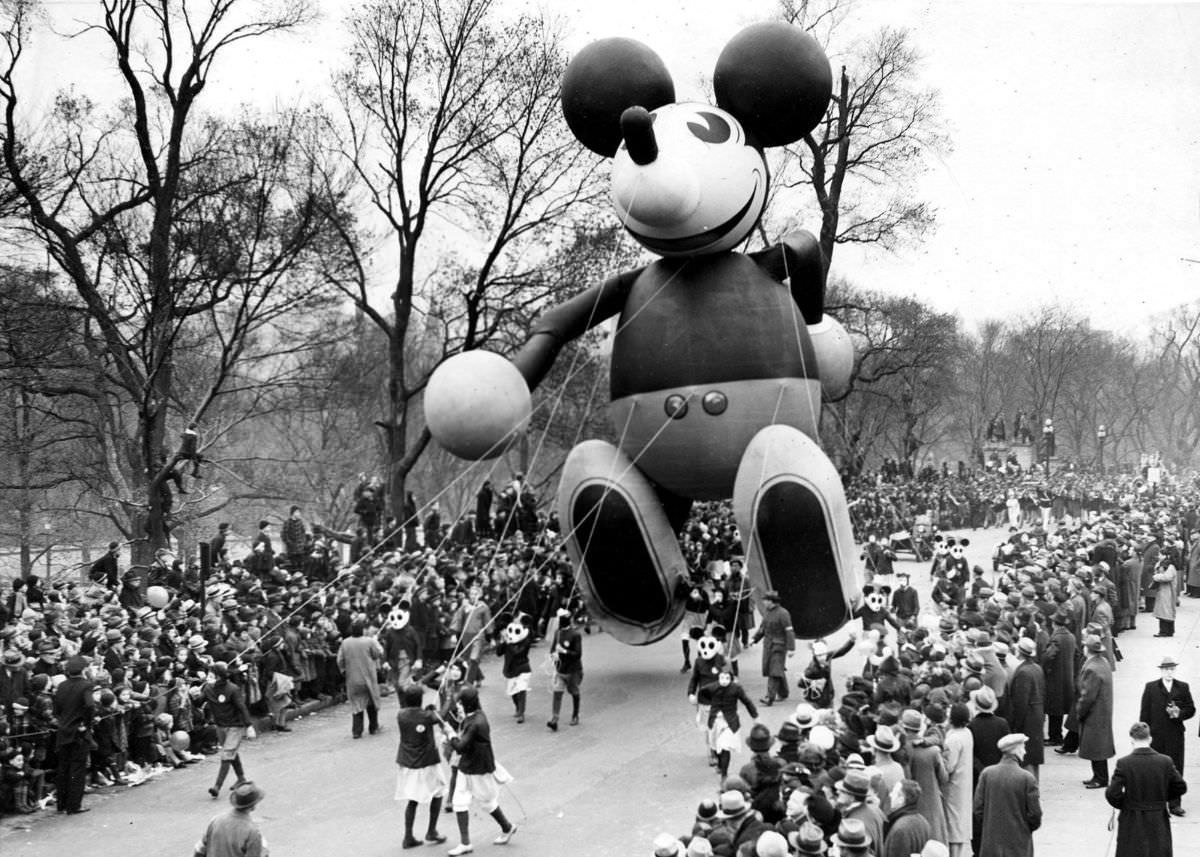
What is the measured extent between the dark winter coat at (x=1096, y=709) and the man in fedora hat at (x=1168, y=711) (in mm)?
364

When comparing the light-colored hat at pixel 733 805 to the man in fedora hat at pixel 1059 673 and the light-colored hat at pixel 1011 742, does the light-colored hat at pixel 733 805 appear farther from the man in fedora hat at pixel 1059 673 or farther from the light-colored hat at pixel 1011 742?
the man in fedora hat at pixel 1059 673

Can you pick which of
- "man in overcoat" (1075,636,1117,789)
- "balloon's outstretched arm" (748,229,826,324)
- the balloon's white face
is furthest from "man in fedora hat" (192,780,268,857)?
"balloon's outstretched arm" (748,229,826,324)

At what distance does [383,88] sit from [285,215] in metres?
3.22

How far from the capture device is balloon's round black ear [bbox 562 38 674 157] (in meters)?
12.1

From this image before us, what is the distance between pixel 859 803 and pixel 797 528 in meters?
5.28

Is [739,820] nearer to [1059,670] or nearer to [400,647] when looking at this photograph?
[1059,670]

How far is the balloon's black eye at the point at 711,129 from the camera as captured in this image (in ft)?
38.0

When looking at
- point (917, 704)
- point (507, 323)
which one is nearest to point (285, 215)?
point (507, 323)

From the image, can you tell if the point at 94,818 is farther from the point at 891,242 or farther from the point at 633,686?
the point at 891,242

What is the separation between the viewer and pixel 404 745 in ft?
30.8

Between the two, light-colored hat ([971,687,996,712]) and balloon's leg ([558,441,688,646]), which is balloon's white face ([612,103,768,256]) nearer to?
balloon's leg ([558,441,688,646])

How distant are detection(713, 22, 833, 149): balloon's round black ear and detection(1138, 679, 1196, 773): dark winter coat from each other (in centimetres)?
629

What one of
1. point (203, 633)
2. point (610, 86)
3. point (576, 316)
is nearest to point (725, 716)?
point (576, 316)

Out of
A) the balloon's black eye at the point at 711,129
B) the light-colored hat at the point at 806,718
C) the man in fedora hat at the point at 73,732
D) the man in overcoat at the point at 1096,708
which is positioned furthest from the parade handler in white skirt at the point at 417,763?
the balloon's black eye at the point at 711,129
